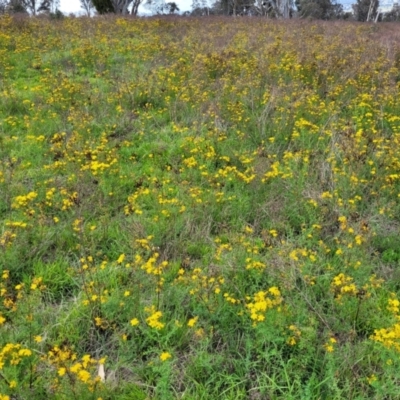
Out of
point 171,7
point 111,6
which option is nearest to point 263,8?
point 111,6

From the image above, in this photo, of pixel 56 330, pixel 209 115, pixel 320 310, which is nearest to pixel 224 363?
pixel 320 310

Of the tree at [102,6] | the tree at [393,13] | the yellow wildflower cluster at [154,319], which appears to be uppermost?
the tree at [393,13]

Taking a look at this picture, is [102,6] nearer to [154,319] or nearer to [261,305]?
[154,319]

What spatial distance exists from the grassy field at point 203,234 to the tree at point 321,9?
3240 centimetres

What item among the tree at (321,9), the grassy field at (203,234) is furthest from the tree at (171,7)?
the grassy field at (203,234)

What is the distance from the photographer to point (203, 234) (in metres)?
3.67

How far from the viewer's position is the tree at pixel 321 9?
35.6 metres

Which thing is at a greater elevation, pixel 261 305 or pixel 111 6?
pixel 111 6

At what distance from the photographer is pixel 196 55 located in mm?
8273

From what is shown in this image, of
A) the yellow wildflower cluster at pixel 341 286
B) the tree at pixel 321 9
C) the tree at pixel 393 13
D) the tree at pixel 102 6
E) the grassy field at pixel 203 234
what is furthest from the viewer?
the tree at pixel 393 13

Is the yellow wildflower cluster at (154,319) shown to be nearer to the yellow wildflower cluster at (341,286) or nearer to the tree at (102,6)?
the yellow wildflower cluster at (341,286)

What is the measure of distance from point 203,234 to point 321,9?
135 ft

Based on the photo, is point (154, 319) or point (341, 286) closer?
point (154, 319)

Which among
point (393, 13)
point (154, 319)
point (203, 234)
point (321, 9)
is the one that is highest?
point (321, 9)
